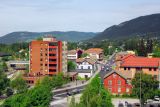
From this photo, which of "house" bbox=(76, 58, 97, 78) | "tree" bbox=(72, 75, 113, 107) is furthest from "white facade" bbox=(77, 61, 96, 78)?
"tree" bbox=(72, 75, 113, 107)

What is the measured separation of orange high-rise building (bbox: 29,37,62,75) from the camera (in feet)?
163

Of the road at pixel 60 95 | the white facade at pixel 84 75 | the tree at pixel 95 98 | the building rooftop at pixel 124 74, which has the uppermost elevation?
the building rooftop at pixel 124 74

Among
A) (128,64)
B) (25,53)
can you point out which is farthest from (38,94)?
(25,53)

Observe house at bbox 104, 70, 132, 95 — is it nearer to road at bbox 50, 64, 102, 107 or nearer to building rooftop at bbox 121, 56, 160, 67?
road at bbox 50, 64, 102, 107

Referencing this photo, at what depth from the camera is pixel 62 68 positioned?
50719 mm

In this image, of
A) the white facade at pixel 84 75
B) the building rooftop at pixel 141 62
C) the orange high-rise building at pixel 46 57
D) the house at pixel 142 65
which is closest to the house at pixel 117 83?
the house at pixel 142 65

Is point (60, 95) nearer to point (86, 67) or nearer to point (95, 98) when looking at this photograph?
point (95, 98)

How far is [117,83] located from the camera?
36.7 metres

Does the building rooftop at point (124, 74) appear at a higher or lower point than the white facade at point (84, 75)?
higher

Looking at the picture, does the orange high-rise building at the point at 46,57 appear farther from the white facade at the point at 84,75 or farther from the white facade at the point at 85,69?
the white facade at the point at 85,69

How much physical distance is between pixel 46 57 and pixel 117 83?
1576 cm

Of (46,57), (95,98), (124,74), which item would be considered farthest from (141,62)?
(95,98)

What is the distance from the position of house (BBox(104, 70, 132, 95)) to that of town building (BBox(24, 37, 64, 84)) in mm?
13849

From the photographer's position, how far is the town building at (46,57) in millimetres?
49528
